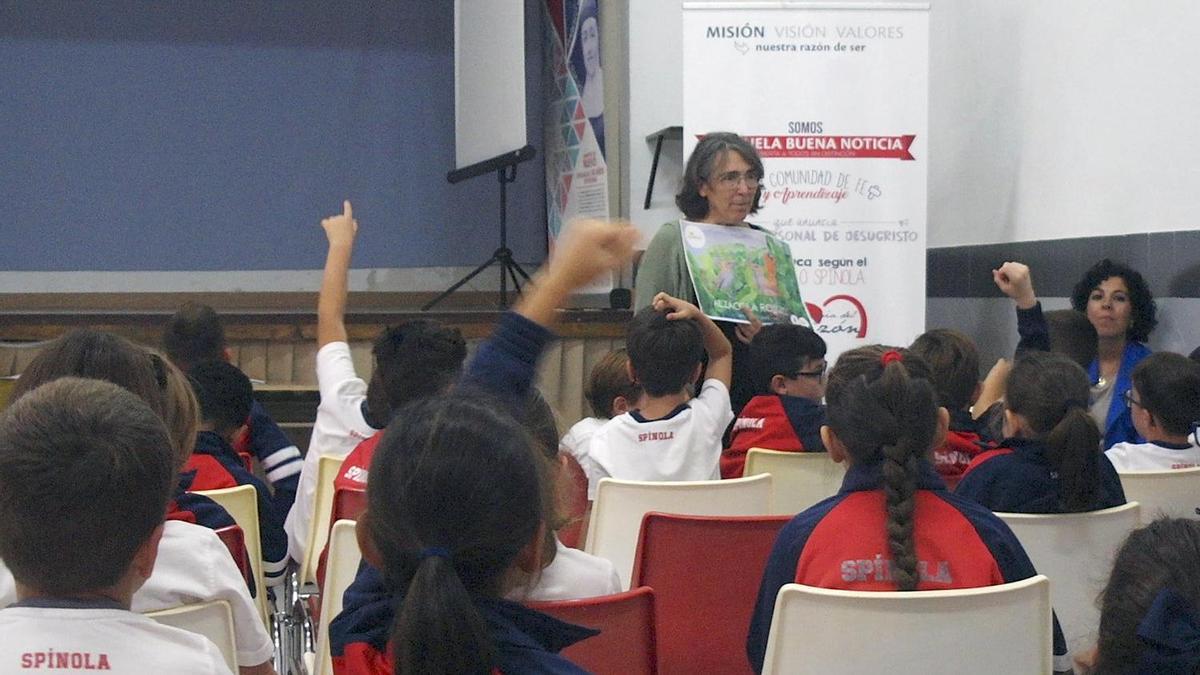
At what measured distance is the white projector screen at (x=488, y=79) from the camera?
6.19 m

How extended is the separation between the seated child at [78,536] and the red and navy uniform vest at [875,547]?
3.04 feet

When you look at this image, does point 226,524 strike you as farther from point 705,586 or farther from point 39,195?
point 39,195

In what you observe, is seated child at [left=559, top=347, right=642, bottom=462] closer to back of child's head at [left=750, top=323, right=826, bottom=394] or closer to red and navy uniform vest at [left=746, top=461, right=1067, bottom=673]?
back of child's head at [left=750, top=323, right=826, bottom=394]

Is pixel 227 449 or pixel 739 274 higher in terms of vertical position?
pixel 739 274

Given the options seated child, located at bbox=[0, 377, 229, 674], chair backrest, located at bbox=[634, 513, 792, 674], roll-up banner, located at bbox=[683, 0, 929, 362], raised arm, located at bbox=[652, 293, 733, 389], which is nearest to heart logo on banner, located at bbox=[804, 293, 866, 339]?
roll-up banner, located at bbox=[683, 0, 929, 362]

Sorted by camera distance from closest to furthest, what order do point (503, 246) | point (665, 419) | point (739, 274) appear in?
1. point (665, 419)
2. point (739, 274)
3. point (503, 246)

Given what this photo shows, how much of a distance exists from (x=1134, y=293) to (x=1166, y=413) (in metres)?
1.42

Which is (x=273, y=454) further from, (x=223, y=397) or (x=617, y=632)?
(x=617, y=632)

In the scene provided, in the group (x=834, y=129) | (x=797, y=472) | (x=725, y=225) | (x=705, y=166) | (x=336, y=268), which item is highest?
(x=834, y=129)

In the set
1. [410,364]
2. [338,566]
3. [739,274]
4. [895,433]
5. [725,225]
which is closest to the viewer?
[895,433]

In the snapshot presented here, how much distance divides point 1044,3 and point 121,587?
469 cm

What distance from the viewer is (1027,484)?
2232 mm

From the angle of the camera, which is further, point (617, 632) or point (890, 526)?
point (890, 526)

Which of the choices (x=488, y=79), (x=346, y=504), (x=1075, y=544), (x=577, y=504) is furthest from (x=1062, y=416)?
(x=488, y=79)
